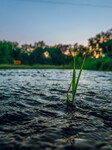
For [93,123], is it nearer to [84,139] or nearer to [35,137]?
[84,139]

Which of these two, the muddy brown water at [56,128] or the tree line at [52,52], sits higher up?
the tree line at [52,52]

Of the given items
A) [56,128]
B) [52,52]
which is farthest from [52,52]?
[56,128]

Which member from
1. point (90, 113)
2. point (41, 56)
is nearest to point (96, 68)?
point (90, 113)

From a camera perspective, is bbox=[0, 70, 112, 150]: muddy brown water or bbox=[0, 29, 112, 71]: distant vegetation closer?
bbox=[0, 70, 112, 150]: muddy brown water

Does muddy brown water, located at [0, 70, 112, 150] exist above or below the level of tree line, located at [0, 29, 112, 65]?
below

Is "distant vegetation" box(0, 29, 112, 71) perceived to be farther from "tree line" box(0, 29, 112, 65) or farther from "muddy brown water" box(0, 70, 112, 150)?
"muddy brown water" box(0, 70, 112, 150)

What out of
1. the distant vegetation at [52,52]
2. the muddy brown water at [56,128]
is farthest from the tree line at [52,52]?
the muddy brown water at [56,128]

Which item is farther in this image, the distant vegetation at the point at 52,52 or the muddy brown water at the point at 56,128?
the distant vegetation at the point at 52,52

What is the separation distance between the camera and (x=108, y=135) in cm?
141

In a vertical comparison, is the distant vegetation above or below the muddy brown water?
above

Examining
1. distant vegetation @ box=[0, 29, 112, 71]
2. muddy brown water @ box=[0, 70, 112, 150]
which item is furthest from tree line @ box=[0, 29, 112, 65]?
muddy brown water @ box=[0, 70, 112, 150]

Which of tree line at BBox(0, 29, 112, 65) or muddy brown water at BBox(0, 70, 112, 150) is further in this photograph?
tree line at BBox(0, 29, 112, 65)

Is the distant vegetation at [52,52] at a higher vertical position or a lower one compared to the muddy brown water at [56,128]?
higher

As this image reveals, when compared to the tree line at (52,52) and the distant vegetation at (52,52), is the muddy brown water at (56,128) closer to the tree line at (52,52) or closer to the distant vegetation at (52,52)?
the distant vegetation at (52,52)
